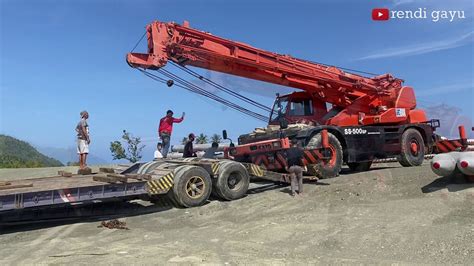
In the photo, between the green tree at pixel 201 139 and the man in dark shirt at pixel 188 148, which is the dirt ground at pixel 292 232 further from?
the green tree at pixel 201 139

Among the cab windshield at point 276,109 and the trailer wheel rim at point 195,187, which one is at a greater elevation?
the cab windshield at point 276,109

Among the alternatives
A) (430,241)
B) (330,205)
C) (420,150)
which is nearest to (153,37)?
(330,205)

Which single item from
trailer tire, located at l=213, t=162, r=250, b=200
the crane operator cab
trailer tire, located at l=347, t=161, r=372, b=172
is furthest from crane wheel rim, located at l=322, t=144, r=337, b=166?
trailer tire, located at l=213, t=162, r=250, b=200

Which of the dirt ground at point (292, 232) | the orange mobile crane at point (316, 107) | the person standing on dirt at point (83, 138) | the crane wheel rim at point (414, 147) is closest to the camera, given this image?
the dirt ground at point (292, 232)

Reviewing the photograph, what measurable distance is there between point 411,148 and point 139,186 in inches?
382

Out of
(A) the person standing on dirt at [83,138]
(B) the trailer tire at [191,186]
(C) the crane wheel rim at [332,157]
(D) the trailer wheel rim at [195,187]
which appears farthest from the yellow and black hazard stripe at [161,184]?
Answer: (C) the crane wheel rim at [332,157]

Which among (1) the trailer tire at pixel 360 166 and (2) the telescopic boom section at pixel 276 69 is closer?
(2) the telescopic boom section at pixel 276 69

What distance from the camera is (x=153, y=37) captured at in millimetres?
11344

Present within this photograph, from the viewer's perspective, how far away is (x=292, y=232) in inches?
311

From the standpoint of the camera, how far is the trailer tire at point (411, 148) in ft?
50.2

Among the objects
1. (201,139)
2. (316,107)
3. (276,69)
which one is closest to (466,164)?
(276,69)

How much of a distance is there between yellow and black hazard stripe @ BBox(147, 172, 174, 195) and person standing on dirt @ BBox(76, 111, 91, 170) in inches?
131

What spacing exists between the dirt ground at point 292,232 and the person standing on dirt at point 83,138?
3.50m

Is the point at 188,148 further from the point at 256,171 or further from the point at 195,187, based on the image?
the point at 195,187
